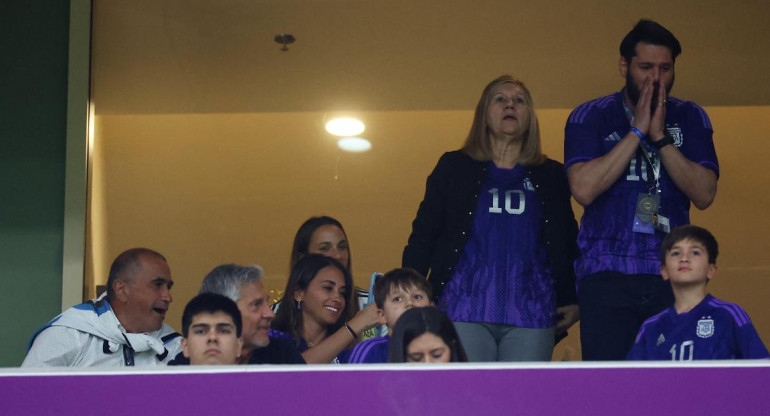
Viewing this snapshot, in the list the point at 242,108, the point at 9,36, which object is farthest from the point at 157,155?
the point at 9,36

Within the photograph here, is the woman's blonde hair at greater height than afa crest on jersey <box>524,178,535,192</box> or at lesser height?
greater

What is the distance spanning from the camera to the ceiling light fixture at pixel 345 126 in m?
6.47

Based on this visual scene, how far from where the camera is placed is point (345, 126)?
648 centimetres

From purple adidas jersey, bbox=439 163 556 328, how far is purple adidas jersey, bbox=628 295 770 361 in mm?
516

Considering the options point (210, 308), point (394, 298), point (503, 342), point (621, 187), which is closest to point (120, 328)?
point (210, 308)

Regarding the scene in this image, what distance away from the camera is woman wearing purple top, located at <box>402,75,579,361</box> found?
14.9 feet

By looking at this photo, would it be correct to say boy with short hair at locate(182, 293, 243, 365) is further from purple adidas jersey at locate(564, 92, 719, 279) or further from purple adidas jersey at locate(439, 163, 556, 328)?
purple adidas jersey at locate(564, 92, 719, 279)

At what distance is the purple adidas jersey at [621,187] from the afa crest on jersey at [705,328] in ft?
1.08

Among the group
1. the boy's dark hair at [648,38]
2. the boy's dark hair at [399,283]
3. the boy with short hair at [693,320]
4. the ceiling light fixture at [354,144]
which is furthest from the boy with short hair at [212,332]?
the ceiling light fixture at [354,144]

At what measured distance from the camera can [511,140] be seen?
4.88 metres

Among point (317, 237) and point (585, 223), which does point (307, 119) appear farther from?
point (585, 223)

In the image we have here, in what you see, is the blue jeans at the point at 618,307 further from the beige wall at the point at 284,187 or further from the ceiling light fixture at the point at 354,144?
the ceiling light fixture at the point at 354,144

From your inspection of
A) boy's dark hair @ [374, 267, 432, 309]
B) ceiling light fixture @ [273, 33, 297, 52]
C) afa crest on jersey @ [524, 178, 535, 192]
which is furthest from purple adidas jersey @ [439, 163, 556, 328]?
ceiling light fixture @ [273, 33, 297, 52]

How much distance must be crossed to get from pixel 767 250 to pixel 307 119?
2313 millimetres
